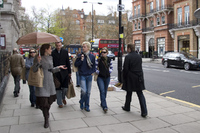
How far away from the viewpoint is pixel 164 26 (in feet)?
123

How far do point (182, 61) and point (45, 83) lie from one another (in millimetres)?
16263

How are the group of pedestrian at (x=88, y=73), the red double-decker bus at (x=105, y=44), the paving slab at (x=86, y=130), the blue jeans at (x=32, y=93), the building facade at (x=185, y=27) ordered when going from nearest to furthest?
the paving slab at (x=86, y=130) < the group of pedestrian at (x=88, y=73) < the blue jeans at (x=32, y=93) < the building facade at (x=185, y=27) < the red double-decker bus at (x=105, y=44)

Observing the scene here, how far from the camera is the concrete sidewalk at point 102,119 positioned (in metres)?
4.13

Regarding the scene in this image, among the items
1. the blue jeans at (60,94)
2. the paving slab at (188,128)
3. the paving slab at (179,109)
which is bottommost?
the paving slab at (188,128)

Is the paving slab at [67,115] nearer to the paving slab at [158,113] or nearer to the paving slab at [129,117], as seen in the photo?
the paving slab at [129,117]

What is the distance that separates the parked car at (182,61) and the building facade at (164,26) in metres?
12.8

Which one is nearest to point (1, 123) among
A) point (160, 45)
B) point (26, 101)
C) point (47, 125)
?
point (47, 125)

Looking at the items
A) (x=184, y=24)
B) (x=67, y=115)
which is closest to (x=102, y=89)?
(x=67, y=115)

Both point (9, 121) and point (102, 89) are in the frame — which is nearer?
point (9, 121)

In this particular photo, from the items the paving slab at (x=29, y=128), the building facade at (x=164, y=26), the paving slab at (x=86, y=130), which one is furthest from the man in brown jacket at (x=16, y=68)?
the building facade at (x=164, y=26)

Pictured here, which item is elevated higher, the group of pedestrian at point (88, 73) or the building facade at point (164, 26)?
the building facade at point (164, 26)

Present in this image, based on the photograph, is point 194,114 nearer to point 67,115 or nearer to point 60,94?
point 67,115

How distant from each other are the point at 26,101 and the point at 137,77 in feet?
12.4

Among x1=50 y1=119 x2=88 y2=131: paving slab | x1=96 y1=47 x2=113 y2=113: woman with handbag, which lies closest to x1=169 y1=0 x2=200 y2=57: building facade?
x1=96 y1=47 x2=113 y2=113: woman with handbag
